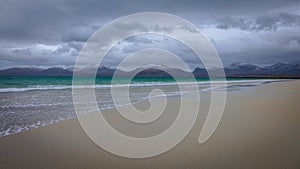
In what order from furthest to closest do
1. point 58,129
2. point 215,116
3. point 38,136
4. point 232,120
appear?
point 215,116 < point 232,120 < point 58,129 < point 38,136

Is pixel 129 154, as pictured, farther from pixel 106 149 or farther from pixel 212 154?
pixel 212 154

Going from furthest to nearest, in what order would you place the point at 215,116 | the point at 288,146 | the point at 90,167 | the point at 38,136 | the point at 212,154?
the point at 215,116 → the point at 38,136 → the point at 288,146 → the point at 212,154 → the point at 90,167

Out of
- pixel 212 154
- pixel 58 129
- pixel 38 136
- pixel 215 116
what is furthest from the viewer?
pixel 215 116

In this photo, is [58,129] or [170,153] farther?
[58,129]

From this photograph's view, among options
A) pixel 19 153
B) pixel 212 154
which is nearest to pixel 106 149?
pixel 19 153

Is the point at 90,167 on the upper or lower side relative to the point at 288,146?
lower

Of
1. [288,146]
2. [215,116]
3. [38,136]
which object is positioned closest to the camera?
[288,146]

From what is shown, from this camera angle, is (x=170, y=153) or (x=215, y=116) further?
(x=215, y=116)

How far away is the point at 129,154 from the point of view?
450 cm

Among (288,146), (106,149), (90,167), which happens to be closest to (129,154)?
(106,149)

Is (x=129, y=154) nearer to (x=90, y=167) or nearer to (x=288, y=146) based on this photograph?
(x=90, y=167)

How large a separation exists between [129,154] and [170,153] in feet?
2.51

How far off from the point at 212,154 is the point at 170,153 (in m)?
0.76

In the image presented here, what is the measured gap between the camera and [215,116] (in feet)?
26.8
